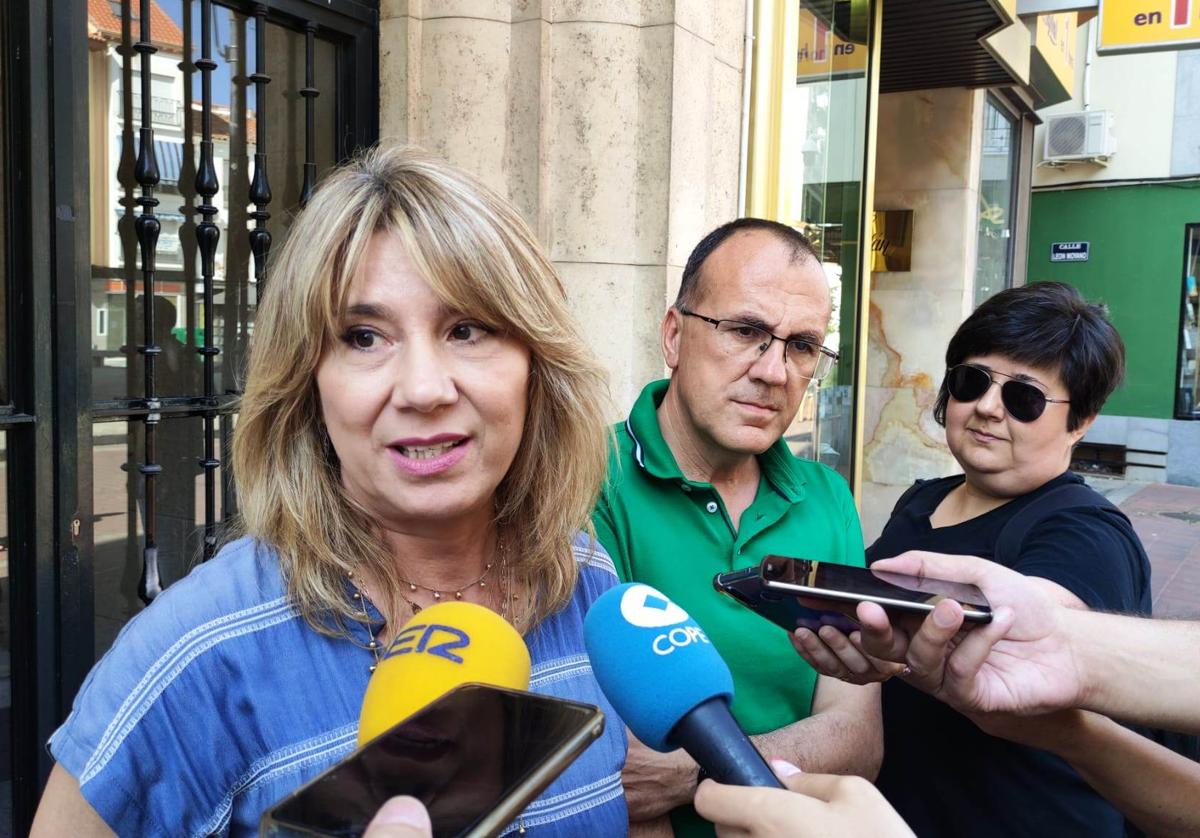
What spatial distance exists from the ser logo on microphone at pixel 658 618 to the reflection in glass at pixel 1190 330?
1587 cm

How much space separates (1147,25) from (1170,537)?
4.96 metres

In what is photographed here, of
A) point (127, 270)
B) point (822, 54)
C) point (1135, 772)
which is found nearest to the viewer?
point (1135, 772)

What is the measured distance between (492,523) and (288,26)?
243 cm

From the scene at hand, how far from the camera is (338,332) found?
1568 mm

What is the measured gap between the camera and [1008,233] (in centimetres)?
1124

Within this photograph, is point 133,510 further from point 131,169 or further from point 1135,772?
point 1135,772

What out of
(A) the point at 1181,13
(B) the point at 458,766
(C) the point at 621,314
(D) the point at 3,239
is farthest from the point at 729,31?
(A) the point at 1181,13

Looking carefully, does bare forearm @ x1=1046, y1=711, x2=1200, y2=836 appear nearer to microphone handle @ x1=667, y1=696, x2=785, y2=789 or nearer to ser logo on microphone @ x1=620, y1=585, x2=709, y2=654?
ser logo on microphone @ x1=620, y1=585, x2=709, y2=654

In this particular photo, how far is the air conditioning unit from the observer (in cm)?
1495

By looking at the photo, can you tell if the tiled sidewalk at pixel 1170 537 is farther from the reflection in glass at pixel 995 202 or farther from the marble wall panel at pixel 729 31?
the marble wall panel at pixel 729 31

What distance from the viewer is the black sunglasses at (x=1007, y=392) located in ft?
8.64

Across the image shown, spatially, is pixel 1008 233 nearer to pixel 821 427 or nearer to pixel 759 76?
pixel 821 427

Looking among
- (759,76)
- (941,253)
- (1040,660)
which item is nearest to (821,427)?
(759,76)


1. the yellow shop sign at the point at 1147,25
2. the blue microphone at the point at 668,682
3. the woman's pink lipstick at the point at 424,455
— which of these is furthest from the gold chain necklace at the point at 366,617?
the yellow shop sign at the point at 1147,25
